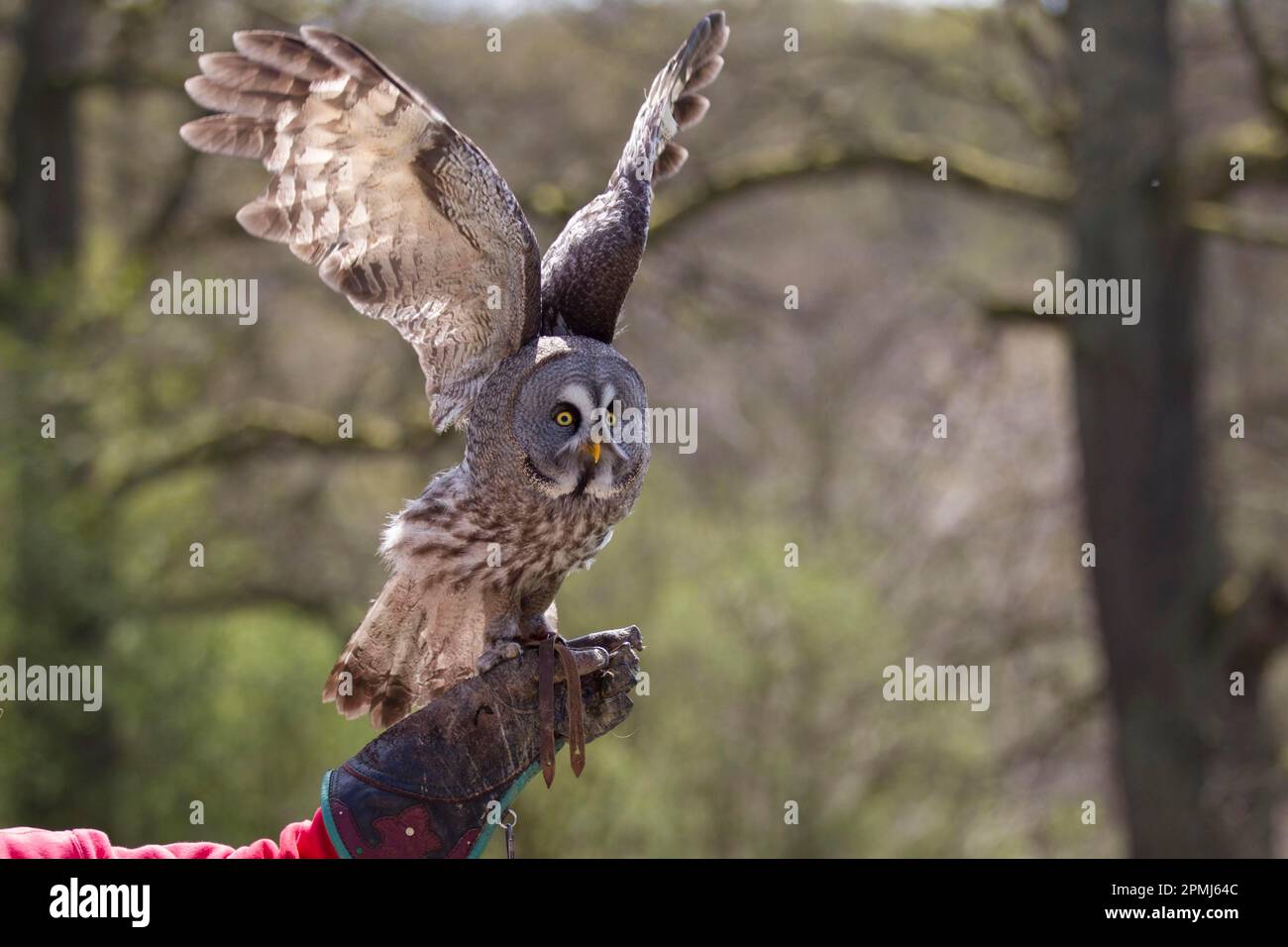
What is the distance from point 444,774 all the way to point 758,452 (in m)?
10.9

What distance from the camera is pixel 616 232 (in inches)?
159

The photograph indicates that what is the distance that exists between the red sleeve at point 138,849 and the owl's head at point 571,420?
3.60ft

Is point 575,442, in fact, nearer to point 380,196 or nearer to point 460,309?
point 460,309

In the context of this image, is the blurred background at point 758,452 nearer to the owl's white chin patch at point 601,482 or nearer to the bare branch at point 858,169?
the bare branch at point 858,169

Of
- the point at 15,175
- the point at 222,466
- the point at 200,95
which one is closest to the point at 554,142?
the point at 222,466

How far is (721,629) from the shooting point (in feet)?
41.2

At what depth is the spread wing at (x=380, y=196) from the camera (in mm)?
3658

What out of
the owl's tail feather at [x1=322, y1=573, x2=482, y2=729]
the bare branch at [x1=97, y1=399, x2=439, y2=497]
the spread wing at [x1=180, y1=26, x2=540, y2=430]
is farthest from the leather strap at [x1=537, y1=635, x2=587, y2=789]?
the bare branch at [x1=97, y1=399, x2=439, y2=497]

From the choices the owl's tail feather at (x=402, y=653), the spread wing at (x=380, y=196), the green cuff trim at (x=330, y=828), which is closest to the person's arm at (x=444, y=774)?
the green cuff trim at (x=330, y=828)

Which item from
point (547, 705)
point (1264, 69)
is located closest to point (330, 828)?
point (547, 705)

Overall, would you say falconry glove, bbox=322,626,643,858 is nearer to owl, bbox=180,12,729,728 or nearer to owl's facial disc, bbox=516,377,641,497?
owl, bbox=180,12,729,728

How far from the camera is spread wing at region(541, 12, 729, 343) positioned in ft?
13.3
